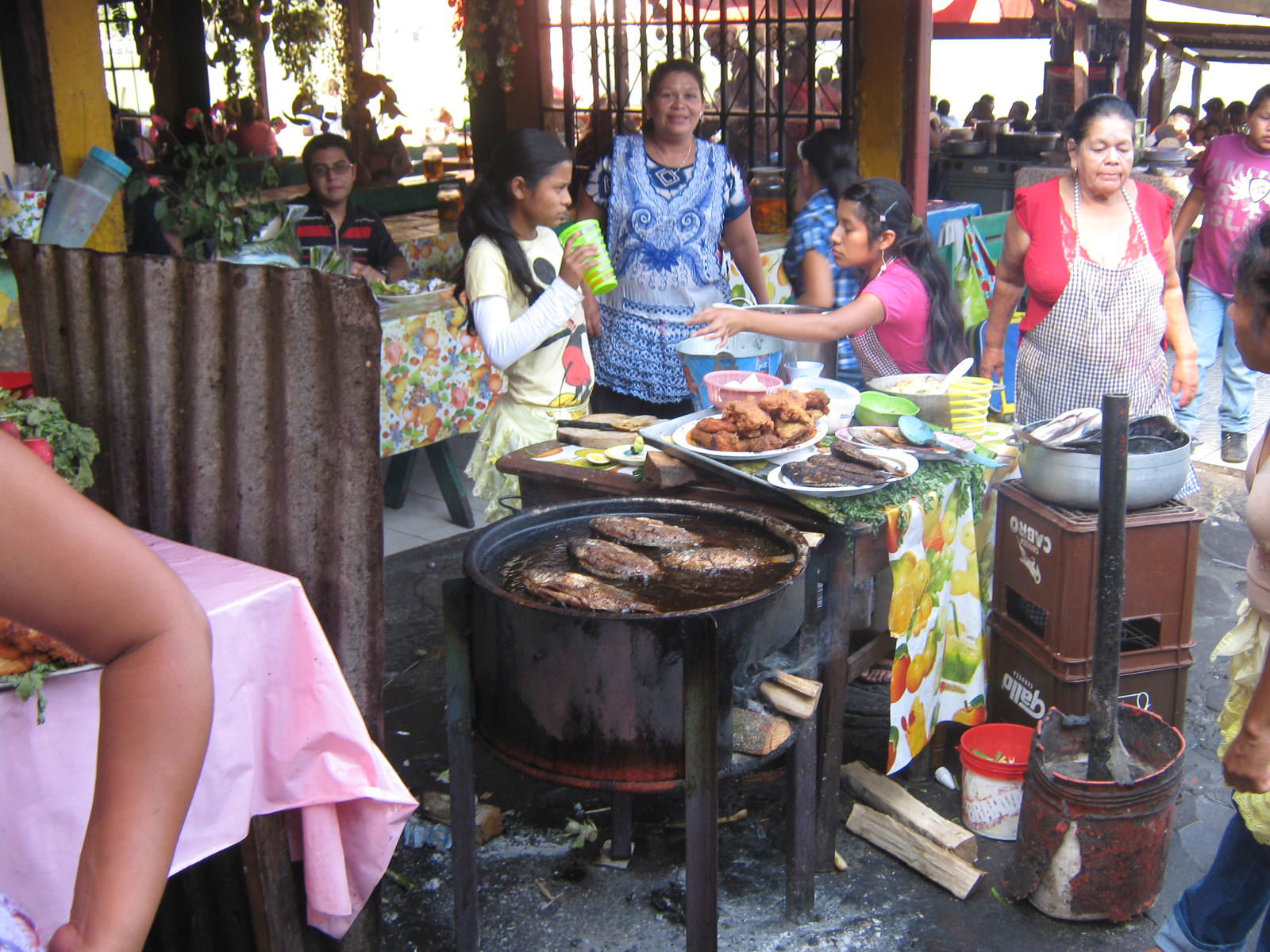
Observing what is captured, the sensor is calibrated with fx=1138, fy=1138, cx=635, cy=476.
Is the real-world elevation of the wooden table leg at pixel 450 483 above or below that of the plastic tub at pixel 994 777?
above

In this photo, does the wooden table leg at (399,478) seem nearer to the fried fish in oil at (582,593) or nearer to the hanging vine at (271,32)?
the fried fish in oil at (582,593)

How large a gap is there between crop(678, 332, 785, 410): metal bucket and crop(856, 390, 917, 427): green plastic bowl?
0.36 meters

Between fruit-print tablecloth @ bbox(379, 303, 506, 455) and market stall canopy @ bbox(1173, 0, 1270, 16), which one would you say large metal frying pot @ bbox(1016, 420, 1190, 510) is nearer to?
fruit-print tablecloth @ bbox(379, 303, 506, 455)

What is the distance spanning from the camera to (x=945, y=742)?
3742 mm

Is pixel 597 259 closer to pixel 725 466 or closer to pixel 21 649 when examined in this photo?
pixel 725 466

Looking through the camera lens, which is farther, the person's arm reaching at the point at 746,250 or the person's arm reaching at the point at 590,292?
the person's arm reaching at the point at 746,250

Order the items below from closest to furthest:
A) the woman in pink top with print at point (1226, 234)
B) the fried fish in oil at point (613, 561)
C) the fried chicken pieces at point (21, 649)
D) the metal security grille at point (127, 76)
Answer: the fried chicken pieces at point (21, 649), the fried fish in oil at point (613, 561), the woman in pink top with print at point (1226, 234), the metal security grille at point (127, 76)

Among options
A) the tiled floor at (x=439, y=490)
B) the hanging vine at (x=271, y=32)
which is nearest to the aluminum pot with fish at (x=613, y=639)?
the tiled floor at (x=439, y=490)

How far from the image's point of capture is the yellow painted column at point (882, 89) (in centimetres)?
694

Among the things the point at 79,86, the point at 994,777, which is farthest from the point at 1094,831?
the point at 79,86

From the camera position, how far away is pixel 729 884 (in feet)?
10.4

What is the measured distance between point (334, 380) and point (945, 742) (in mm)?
2421

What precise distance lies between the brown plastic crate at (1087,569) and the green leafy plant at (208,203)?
3.29 metres

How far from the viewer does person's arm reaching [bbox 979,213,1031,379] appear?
4500 millimetres
